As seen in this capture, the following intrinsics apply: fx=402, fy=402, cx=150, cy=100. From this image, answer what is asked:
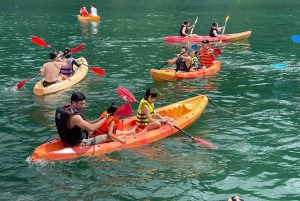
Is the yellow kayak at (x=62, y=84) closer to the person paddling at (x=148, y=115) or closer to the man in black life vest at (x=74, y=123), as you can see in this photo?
the person paddling at (x=148, y=115)

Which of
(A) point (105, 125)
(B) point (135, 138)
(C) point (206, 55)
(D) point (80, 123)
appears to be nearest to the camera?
(D) point (80, 123)

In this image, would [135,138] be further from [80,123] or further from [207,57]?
[207,57]

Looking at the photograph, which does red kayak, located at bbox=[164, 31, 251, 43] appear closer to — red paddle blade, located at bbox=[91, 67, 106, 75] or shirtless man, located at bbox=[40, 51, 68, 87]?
red paddle blade, located at bbox=[91, 67, 106, 75]

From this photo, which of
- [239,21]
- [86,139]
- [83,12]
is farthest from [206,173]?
[83,12]

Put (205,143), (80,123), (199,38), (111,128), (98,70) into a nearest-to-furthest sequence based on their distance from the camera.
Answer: (80,123) < (111,128) < (205,143) < (98,70) < (199,38)

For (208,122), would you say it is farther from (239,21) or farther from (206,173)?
(239,21)

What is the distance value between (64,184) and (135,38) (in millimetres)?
17632

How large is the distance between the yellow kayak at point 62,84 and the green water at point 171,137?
0.25 m

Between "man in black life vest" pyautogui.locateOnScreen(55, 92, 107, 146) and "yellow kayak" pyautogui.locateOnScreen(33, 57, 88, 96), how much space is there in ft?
16.1

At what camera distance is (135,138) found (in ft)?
29.5

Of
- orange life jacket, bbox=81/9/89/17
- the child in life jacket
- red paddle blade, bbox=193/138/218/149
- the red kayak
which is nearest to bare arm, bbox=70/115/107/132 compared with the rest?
the child in life jacket

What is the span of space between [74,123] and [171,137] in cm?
268

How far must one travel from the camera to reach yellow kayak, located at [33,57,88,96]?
12877 mm

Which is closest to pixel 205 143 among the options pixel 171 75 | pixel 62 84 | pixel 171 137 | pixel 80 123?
pixel 171 137
